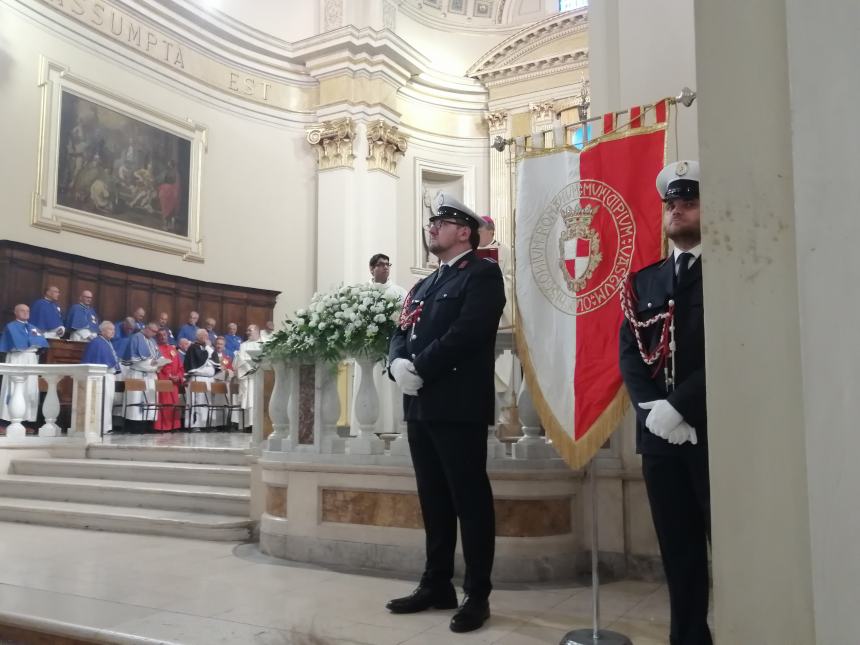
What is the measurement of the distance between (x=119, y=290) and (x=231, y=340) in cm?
227

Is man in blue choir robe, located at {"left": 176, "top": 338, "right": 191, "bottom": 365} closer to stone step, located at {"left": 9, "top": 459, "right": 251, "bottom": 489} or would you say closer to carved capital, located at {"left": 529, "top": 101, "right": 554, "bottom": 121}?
stone step, located at {"left": 9, "top": 459, "right": 251, "bottom": 489}

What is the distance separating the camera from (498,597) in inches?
146

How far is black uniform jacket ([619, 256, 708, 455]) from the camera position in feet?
7.92

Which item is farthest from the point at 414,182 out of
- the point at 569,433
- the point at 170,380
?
the point at 569,433

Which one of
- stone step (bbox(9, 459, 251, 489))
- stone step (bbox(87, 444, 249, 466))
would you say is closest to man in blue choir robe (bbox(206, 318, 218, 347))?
stone step (bbox(87, 444, 249, 466))

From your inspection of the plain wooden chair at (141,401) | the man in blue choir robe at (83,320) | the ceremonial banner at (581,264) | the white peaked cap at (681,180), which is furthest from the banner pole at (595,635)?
the man in blue choir robe at (83,320)

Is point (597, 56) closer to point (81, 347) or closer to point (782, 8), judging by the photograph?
point (782, 8)

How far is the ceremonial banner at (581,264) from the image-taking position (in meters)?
3.35

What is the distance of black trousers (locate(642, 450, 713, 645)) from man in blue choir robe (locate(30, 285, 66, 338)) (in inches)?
399

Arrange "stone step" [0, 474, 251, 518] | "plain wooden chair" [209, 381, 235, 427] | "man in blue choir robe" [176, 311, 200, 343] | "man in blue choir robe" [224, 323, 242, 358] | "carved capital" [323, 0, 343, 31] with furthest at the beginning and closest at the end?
"carved capital" [323, 0, 343, 31] → "man in blue choir robe" [224, 323, 242, 358] → "man in blue choir robe" [176, 311, 200, 343] → "plain wooden chair" [209, 381, 235, 427] → "stone step" [0, 474, 251, 518]

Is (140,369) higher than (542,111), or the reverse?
(542,111)

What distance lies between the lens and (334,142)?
14938 mm

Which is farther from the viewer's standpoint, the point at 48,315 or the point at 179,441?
the point at 48,315

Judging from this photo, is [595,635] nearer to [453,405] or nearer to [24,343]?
[453,405]
